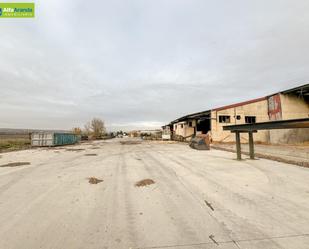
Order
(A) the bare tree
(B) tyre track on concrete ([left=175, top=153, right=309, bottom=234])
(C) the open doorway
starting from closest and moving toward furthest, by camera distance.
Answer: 1. (B) tyre track on concrete ([left=175, top=153, right=309, bottom=234])
2. (C) the open doorway
3. (A) the bare tree

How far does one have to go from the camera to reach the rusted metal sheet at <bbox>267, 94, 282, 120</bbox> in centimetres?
2241

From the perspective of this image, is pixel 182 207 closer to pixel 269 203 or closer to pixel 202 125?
pixel 269 203

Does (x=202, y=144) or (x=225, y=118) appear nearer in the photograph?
(x=202, y=144)

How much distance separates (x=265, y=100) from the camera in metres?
24.4

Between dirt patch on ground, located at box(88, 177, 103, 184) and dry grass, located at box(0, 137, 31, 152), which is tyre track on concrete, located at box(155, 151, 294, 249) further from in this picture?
dry grass, located at box(0, 137, 31, 152)

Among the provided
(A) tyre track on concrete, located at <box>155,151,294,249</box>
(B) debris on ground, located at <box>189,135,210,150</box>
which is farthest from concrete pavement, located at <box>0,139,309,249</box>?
(B) debris on ground, located at <box>189,135,210,150</box>

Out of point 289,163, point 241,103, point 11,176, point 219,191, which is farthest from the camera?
point 241,103

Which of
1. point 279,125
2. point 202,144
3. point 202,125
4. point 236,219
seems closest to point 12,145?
point 202,144

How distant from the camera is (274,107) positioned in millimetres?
23172

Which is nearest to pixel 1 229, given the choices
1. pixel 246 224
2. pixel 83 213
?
pixel 83 213

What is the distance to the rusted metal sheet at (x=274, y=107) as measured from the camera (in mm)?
22406

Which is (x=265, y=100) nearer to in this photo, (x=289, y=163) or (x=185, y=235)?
(x=289, y=163)

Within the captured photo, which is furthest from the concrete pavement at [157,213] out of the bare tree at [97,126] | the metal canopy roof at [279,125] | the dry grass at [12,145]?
the bare tree at [97,126]

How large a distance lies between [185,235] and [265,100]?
86.7 ft
